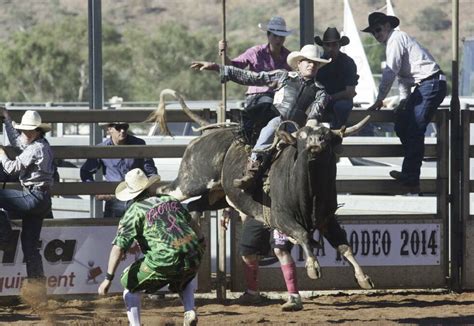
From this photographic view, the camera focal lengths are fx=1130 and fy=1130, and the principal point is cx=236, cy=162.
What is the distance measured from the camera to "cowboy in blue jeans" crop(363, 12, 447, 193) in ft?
38.7

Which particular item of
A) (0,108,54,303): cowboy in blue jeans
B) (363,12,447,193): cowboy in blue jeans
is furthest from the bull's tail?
(363,12,447,193): cowboy in blue jeans

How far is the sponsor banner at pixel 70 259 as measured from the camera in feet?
37.2

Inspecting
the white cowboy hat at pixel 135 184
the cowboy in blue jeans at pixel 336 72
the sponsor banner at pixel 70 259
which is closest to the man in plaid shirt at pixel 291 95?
the cowboy in blue jeans at pixel 336 72

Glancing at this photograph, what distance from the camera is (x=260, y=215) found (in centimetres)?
1077

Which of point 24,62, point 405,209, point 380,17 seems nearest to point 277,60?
point 380,17

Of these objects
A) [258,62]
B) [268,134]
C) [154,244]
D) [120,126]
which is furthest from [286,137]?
[154,244]

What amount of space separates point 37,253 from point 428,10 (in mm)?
55747

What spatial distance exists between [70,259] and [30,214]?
87 cm

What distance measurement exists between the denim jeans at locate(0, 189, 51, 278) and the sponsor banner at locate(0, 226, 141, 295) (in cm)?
40

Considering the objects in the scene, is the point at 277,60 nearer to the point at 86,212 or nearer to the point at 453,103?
the point at 453,103

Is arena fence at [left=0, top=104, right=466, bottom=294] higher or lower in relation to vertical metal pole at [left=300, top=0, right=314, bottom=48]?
lower

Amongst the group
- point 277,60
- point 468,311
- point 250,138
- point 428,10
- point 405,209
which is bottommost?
point 468,311

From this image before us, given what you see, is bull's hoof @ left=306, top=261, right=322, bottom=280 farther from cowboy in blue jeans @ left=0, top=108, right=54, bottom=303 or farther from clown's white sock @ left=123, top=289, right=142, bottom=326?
cowboy in blue jeans @ left=0, top=108, right=54, bottom=303

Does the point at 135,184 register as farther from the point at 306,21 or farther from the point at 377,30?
the point at 306,21
